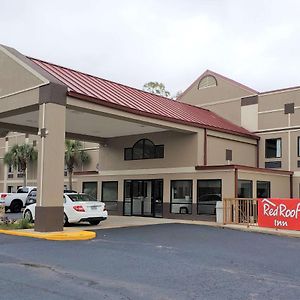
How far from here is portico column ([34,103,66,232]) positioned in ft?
53.8

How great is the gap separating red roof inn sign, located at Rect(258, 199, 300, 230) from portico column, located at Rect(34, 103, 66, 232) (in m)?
7.89

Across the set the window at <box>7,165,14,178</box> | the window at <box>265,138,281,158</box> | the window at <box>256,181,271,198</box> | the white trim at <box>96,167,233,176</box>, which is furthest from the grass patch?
the window at <box>7,165,14,178</box>

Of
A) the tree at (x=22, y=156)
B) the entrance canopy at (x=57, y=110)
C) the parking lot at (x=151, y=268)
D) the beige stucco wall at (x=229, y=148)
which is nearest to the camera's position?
the parking lot at (x=151, y=268)

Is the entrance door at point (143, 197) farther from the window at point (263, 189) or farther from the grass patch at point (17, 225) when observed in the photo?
the grass patch at point (17, 225)

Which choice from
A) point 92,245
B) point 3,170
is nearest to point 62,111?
point 92,245

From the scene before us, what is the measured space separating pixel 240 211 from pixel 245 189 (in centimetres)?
331

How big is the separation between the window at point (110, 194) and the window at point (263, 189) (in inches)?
327

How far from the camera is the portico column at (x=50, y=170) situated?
16.4 metres

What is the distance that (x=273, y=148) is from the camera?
28.0 m

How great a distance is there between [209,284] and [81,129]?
18.6 metres

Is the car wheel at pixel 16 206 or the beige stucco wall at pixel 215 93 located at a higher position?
the beige stucco wall at pixel 215 93

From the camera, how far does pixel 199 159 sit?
2403 centimetres

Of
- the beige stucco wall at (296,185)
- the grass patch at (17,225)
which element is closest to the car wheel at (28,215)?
the grass patch at (17,225)

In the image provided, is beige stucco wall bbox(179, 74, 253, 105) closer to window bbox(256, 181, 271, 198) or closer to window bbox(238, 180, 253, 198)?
window bbox(256, 181, 271, 198)
